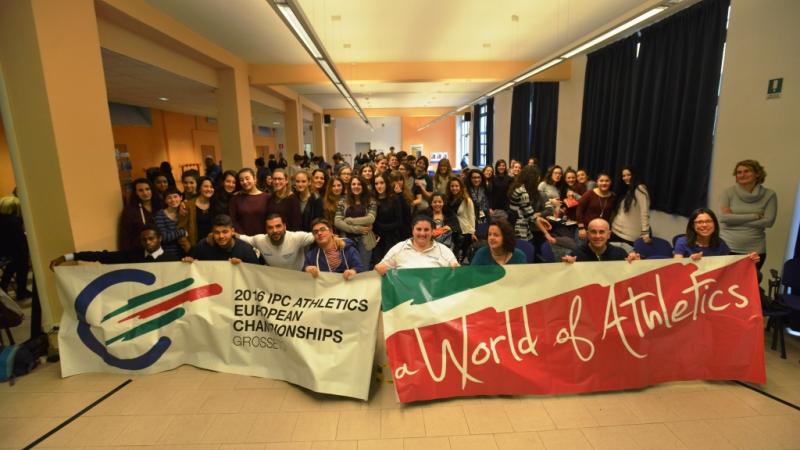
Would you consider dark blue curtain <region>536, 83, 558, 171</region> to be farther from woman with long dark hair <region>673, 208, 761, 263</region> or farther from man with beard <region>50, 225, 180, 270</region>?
man with beard <region>50, 225, 180, 270</region>

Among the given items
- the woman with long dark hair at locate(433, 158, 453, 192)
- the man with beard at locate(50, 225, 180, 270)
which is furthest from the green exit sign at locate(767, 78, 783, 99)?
the man with beard at locate(50, 225, 180, 270)

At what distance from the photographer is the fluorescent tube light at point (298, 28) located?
330 cm

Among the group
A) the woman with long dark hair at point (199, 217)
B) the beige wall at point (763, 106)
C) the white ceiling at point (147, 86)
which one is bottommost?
the woman with long dark hair at point (199, 217)

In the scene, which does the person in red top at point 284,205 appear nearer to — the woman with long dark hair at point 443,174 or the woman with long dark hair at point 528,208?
the woman with long dark hair at point 443,174

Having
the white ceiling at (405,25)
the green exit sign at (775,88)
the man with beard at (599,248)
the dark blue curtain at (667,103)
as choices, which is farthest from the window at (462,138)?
the man with beard at (599,248)

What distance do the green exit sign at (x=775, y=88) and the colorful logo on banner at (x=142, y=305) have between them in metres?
5.91

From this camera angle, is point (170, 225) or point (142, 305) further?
point (170, 225)

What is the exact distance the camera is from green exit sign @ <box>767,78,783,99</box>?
4.05 metres

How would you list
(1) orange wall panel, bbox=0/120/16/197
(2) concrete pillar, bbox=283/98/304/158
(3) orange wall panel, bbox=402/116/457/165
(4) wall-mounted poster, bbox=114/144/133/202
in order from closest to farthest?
(1) orange wall panel, bbox=0/120/16/197, (4) wall-mounted poster, bbox=114/144/133/202, (2) concrete pillar, bbox=283/98/304/158, (3) orange wall panel, bbox=402/116/457/165

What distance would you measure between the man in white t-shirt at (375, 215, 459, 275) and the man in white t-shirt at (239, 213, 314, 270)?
93 cm

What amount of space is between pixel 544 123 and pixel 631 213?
20.0 feet

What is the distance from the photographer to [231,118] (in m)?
7.90

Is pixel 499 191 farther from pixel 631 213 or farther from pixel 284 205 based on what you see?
pixel 284 205

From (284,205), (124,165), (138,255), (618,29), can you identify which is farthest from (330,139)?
(618,29)
